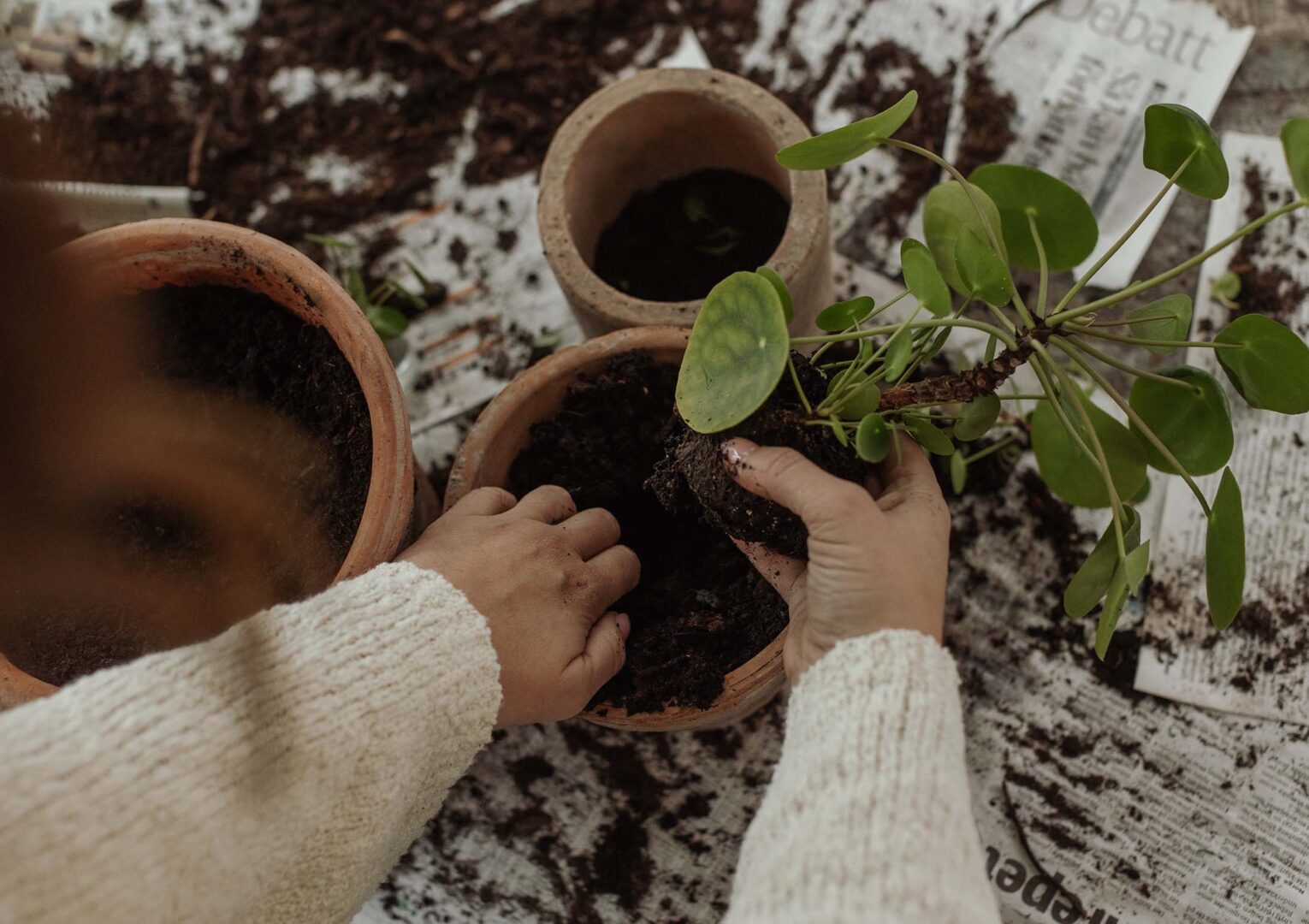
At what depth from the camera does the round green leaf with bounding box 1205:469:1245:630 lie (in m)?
0.79

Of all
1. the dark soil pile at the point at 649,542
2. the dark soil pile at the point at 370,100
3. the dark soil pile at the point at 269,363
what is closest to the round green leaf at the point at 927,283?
the dark soil pile at the point at 649,542

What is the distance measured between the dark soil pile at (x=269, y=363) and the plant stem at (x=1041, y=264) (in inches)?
25.4

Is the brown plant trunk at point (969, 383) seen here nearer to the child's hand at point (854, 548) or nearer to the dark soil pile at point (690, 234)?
the child's hand at point (854, 548)

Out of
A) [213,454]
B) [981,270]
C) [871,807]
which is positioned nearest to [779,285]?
[981,270]

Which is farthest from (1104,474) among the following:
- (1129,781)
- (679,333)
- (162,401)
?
(162,401)

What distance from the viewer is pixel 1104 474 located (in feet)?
2.45

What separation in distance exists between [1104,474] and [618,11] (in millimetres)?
1053

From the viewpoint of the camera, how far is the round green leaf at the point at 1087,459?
852 millimetres

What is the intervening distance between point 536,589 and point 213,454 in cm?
38

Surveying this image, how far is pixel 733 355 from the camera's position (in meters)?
0.75

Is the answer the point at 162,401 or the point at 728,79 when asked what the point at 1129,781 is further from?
the point at 162,401

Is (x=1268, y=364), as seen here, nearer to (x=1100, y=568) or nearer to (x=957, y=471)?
(x=1100, y=568)

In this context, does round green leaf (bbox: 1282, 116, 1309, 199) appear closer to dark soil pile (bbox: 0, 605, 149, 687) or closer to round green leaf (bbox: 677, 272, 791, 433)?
round green leaf (bbox: 677, 272, 791, 433)

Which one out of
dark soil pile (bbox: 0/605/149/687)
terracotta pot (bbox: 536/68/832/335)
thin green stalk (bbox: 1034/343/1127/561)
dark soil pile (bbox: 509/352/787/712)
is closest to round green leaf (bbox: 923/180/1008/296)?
thin green stalk (bbox: 1034/343/1127/561)
